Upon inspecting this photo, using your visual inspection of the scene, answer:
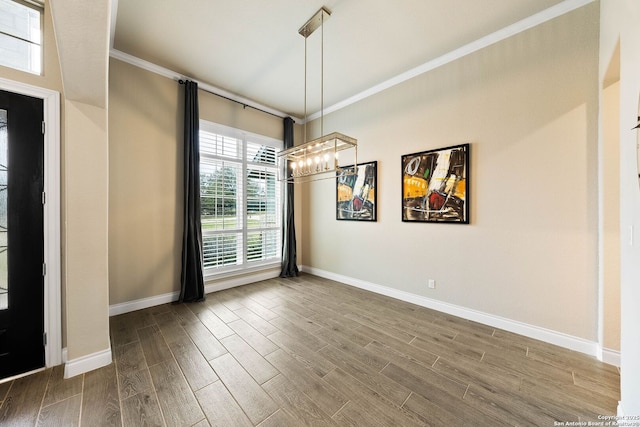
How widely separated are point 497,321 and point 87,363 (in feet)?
13.3

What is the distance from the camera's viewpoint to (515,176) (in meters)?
2.62

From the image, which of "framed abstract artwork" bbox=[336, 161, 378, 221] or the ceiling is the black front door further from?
"framed abstract artwork" bbox=[336, 161, 378, 221]

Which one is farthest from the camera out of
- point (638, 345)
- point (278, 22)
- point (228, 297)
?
point (228, 297)

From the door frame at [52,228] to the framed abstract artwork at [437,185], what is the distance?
382cm

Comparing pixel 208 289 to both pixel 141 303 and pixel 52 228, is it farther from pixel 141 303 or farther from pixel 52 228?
pixel 52 228

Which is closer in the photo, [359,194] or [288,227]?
[359,194]

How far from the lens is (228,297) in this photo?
12.2 ft

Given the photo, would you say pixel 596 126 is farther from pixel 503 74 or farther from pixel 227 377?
pixel 227 377

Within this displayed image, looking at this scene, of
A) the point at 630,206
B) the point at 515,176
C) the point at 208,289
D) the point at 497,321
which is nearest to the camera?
the point at 630,206

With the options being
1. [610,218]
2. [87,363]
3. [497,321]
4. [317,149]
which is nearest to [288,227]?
[317,149]

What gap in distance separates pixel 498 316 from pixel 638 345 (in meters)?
1.72

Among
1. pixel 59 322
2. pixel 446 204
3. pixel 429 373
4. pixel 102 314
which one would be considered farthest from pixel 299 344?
pixel 446 204

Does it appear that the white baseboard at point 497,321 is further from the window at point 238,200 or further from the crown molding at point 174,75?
the crown molding at point 174,75

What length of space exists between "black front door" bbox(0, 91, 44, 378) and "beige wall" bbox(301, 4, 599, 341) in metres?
3.87
